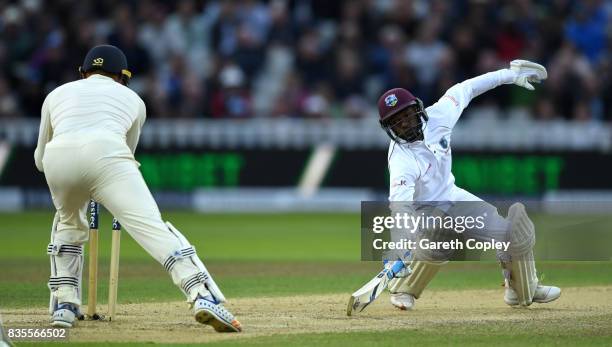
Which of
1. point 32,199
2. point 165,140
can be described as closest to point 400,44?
point 165,140

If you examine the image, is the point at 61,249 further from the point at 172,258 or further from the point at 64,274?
the point at 172,258

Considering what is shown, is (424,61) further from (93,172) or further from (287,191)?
(93,172)

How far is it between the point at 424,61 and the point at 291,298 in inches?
456

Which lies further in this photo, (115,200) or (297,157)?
(297,157)

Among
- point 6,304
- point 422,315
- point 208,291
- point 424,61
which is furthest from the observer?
point 424,61

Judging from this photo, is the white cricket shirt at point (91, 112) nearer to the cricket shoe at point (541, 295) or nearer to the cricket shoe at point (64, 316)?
the cricket shoe at point (64, 316)

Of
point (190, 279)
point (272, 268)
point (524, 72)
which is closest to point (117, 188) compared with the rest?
point (190, 279)

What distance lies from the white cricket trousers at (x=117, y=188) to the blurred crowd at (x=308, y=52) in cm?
1240

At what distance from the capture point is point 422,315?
866cm

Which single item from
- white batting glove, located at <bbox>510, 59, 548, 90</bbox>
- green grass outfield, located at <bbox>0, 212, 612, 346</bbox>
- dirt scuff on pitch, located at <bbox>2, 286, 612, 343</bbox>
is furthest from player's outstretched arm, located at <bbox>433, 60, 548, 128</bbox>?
green grass outfield, located at <bbox>0, 212, 612, 346</bbox>

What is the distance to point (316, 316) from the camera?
8516 mm

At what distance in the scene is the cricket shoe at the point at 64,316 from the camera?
25.4ft

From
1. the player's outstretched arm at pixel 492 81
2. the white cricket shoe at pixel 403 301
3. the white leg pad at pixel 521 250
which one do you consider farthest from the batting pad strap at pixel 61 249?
the white leg pad at pixel 521 250

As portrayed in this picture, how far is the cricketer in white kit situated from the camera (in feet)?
27.9
